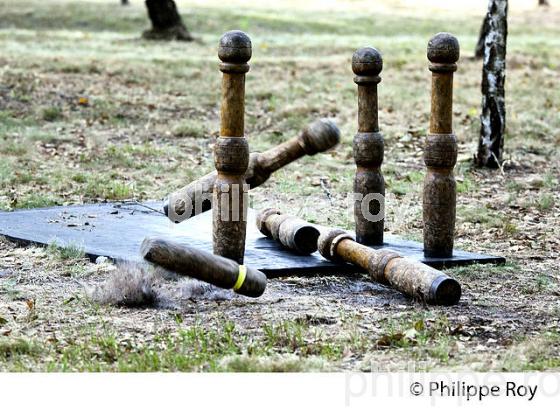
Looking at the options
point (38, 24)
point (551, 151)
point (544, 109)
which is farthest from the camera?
point (38, 24)

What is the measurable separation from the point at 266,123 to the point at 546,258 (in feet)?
19.4

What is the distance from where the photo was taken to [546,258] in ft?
21.8

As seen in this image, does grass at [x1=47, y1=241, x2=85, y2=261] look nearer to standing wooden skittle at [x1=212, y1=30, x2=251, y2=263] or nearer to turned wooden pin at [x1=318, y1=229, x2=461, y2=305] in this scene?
standing wooden skittle at [x1=212, y1=30, x2=251, y2=263]

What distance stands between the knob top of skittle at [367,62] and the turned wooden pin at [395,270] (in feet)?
3.05

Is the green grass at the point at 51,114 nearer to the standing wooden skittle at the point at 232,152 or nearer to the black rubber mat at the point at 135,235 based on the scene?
the black rubber mat at the point at 135,235

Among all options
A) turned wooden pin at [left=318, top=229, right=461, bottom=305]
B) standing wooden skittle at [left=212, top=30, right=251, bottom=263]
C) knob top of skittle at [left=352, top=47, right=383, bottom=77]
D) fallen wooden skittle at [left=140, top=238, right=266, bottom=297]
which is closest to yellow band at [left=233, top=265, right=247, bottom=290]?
fallen wooden skittle at [left=140, top=238, right=266, bottom=297]

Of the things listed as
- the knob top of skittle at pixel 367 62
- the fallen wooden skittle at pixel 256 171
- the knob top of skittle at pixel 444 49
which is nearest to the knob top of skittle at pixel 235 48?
the fallen wooden skittle at pixel 256 171

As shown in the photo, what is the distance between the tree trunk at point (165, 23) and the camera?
20.1 m

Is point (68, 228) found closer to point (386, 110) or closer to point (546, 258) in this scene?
point (546, 258)

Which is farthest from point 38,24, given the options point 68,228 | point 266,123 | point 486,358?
point 486,358

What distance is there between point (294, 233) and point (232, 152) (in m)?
0.76

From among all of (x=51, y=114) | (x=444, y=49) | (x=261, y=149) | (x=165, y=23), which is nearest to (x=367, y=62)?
(x=444, y=49)

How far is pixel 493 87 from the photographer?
965 centimetres

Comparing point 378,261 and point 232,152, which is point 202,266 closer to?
point 232,152
